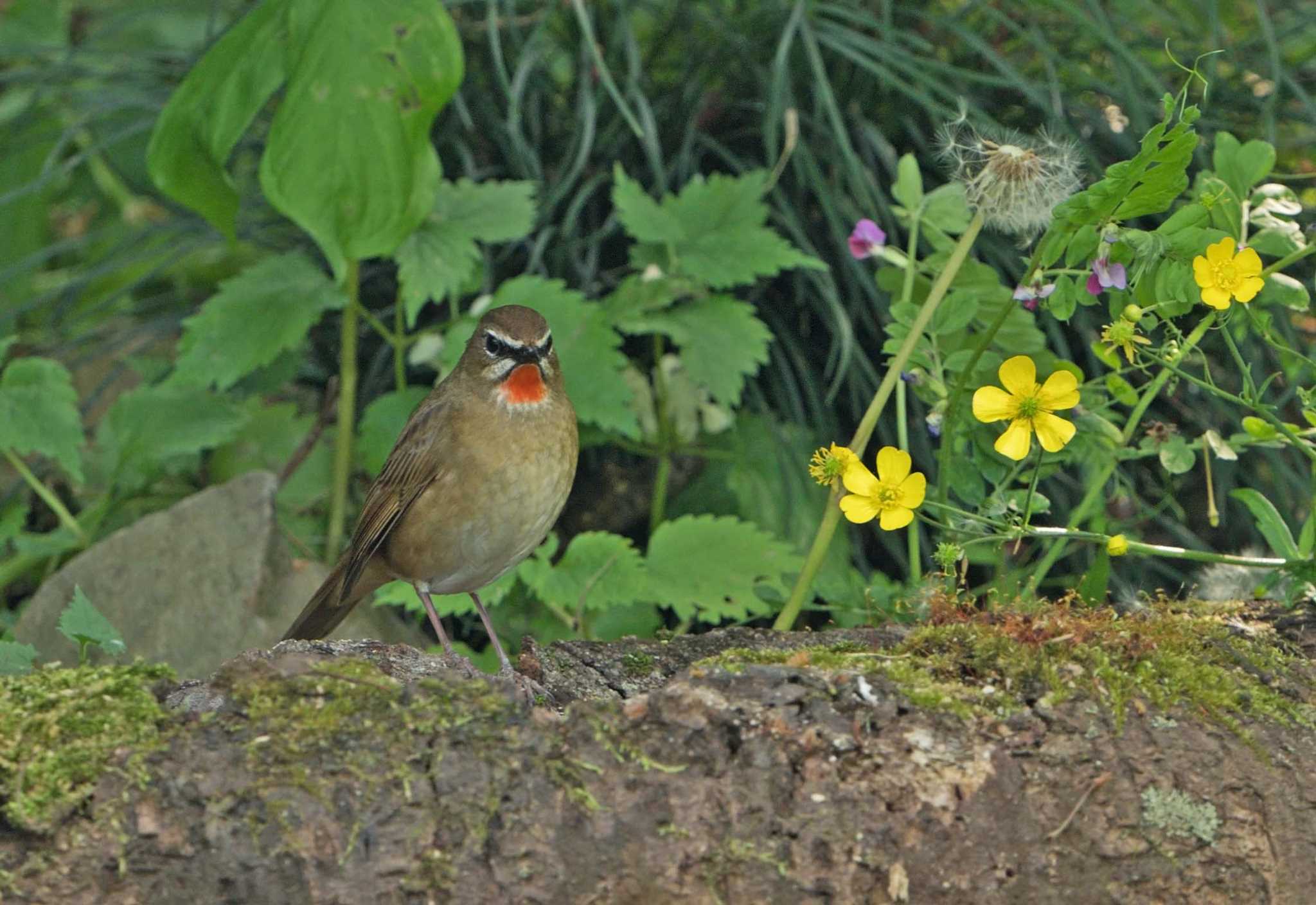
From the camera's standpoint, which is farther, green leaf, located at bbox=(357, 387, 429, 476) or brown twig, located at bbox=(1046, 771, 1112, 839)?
green leaf, located at bbox=(357, 387, 429, 476)

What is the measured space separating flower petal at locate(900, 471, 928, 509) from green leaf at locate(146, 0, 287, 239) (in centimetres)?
214

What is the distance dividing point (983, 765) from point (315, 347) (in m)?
3.51

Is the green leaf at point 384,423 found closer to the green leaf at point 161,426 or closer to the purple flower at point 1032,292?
the green leaf at point 161,426

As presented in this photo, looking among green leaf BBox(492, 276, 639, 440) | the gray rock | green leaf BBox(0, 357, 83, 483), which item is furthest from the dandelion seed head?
green leaf BBox(0, 357, 83, 483)

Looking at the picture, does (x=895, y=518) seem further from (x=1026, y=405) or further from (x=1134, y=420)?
(x=1134, y=420)

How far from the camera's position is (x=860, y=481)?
2.47 metres

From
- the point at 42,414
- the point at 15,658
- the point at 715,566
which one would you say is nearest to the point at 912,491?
the point at 715,566

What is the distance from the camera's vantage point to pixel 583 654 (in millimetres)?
2742

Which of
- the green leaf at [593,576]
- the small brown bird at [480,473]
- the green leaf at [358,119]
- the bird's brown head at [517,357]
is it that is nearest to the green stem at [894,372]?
the green leaf at [593,576]

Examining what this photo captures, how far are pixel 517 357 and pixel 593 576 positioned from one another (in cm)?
57

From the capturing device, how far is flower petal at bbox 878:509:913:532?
243 cm

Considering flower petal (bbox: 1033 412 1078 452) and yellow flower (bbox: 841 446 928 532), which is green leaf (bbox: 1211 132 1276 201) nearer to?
flower petal (bbox: 1033 412 1078 452)

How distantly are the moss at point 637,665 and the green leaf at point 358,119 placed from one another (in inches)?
55.8

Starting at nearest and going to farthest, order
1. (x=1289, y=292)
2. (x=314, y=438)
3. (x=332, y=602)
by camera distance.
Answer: (x=1289, y=292)
(x=332, y=602)
(x=314, y=438)
